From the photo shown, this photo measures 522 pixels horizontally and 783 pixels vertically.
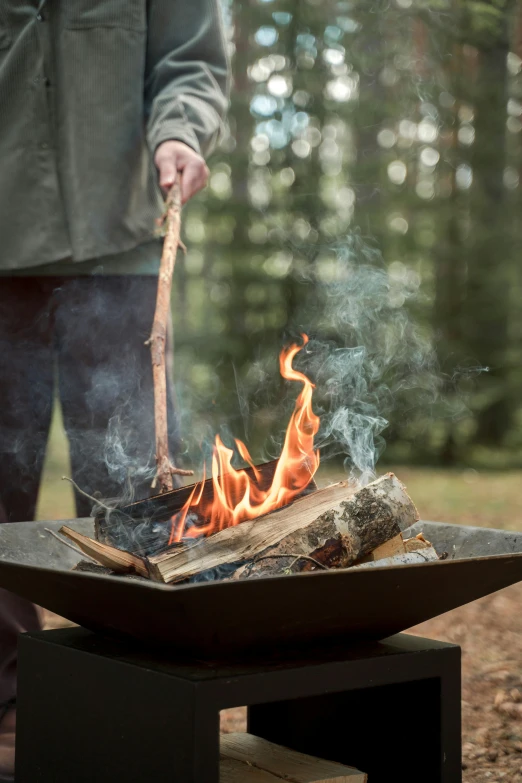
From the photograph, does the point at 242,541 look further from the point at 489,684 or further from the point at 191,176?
the point at 489,684

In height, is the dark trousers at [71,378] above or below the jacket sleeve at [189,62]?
below

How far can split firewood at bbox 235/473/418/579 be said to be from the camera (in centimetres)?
158

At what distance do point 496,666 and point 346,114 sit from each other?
6.10 meters

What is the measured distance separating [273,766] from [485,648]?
1.77 meters

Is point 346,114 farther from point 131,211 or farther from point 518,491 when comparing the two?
point 131,211

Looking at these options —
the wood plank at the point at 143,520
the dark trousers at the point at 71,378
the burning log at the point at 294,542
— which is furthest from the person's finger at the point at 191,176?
the burning log at the point at 294,542

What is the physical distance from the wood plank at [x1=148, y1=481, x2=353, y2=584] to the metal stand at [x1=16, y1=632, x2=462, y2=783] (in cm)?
15

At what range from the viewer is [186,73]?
8.11 feet

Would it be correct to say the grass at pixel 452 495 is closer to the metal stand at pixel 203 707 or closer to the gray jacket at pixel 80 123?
the gray jacket at pixel 80 123

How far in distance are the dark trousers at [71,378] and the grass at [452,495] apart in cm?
228

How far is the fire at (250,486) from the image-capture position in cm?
172

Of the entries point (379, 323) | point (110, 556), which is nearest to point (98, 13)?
point (110, 556)

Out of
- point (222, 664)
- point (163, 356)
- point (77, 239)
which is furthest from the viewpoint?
point (77, 239)

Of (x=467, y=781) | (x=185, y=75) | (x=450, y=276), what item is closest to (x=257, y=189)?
(x=450, y=276)
